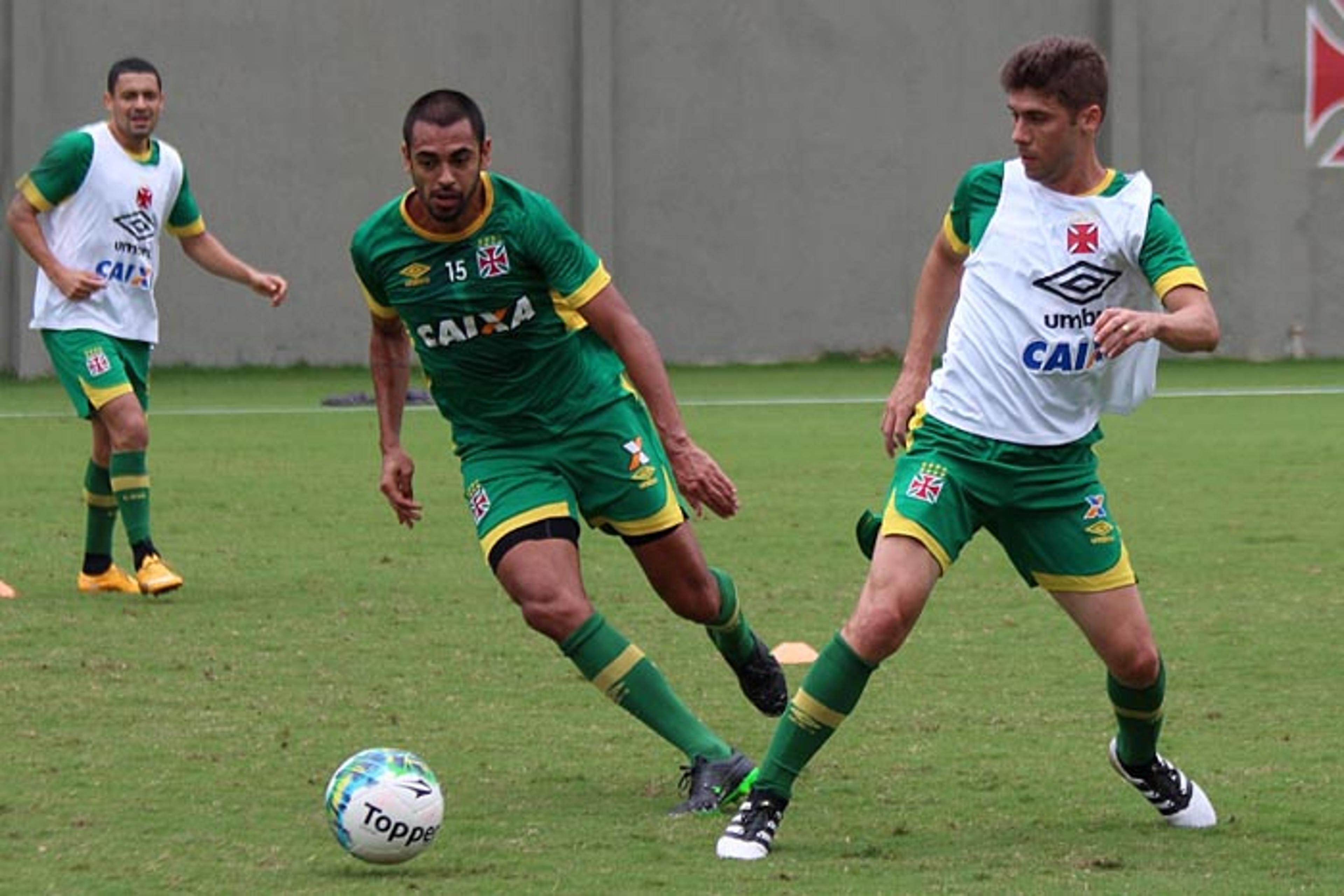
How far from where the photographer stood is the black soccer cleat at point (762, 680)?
24.5 feet

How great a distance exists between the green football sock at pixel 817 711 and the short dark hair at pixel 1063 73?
1.37 m

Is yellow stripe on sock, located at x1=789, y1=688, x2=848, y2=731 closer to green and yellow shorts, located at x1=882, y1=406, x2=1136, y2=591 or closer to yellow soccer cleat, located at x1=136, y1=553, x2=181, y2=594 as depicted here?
green and yellow shorts, located at x1=882, y1=406, x2=1136, y2=591

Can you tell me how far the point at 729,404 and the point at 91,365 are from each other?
11859mm

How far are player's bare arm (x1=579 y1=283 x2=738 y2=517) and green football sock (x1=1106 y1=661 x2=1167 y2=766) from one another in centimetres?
108

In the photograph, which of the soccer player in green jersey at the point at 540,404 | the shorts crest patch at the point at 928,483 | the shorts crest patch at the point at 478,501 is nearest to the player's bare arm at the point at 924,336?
the shorts crest patch at the point at 928,483

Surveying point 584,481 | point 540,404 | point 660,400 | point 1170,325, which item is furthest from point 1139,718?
point 540,404

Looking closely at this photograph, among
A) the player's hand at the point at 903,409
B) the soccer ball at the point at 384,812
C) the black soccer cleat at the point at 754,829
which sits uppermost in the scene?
the player's hand at the point at 903,409

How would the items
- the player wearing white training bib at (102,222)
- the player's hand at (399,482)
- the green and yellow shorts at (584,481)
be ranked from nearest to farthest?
the green and yellow shorts at (584,481) → the player's hand at (399,482) → the player wearing white training bib at (102,222)

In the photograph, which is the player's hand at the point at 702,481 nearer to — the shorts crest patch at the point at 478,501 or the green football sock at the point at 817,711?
the green football sock at the point at 817,711

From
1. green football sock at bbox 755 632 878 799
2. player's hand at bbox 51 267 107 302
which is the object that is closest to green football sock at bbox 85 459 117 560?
player's hand at bbox 51 267 107 302

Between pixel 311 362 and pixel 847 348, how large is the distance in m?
5.71

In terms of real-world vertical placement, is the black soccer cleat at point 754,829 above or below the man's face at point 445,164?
below

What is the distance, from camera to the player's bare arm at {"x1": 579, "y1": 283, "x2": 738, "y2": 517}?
6305mm

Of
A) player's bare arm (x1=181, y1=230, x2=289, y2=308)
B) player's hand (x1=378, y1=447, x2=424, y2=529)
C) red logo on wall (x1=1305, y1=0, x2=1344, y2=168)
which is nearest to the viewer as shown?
player's hand (x1=378, y1=447, x2=424, y2=529)
